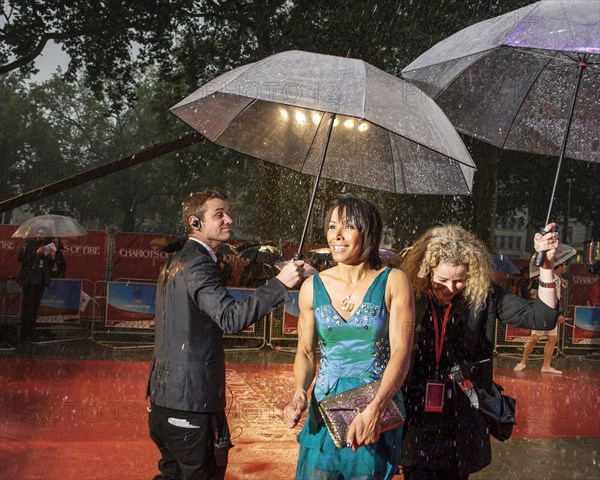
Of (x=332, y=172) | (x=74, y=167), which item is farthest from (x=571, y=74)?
(x=74, y=167)

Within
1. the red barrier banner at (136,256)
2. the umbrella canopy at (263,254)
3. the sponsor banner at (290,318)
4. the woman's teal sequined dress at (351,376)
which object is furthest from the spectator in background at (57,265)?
the woman's teal sequined dress at (351,376)

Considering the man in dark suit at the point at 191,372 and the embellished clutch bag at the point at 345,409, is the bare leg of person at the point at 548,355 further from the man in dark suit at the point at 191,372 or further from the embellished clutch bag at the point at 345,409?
the embellished clutch bag at the point at 345,409

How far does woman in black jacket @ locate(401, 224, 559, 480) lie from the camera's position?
3201 millimetres

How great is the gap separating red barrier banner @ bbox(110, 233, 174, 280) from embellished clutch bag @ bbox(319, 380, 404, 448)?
1319 cm

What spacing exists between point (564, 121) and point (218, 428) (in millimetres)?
3011

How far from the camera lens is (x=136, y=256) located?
51.6 ft

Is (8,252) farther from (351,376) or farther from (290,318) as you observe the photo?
(351,376)

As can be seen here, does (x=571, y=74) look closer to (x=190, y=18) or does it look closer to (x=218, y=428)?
(x=218, y=428)

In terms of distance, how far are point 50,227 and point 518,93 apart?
35.4 ft

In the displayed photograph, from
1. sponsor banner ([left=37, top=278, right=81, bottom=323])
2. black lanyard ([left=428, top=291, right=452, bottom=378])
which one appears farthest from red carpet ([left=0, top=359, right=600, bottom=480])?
sponsor banner ([left=37, top=278, right=81, bottom=323])

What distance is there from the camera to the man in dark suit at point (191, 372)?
10.9ft

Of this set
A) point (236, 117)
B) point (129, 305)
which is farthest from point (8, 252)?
point (236, 117)

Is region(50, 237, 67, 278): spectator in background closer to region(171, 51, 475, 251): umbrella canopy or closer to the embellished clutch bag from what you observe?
region(171, 51, 475, 251): umbrella canopy

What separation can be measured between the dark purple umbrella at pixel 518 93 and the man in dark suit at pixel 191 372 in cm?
202
